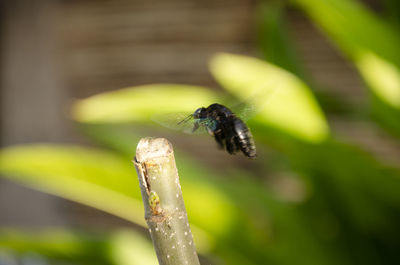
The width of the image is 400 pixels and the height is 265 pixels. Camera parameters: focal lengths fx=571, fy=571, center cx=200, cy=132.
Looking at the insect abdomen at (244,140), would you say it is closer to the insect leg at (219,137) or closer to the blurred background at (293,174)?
the insect leg at (219,137)

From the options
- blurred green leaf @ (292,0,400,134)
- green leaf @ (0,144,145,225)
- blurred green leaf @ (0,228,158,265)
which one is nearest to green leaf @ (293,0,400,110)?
blurred green leaf @ (292,0,400,134)

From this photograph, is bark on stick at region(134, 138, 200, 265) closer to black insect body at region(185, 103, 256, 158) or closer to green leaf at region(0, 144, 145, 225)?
black insect body at region(185, 103, 256, 158)

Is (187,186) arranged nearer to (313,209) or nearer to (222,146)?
(313,209)

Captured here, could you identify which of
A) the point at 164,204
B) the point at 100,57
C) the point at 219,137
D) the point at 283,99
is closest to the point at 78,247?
the point at 283,99

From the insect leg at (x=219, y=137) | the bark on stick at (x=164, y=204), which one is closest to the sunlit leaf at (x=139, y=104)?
the insect leg at (x=219, y=137)

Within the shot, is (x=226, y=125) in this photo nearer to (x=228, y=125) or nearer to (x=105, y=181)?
(x=228, y=125)
